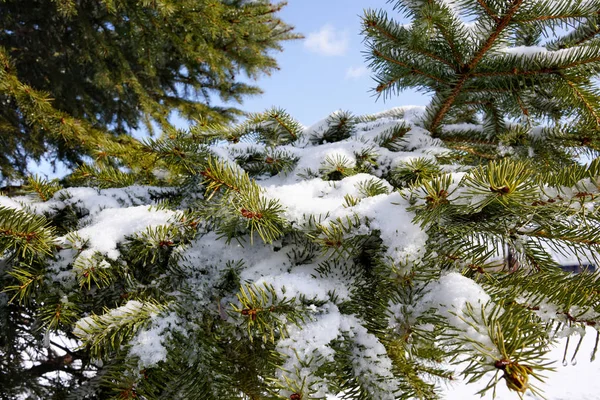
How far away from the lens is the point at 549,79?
102 centimetres

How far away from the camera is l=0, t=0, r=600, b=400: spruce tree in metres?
0.56

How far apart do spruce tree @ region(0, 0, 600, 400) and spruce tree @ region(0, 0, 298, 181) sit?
1.69 meters

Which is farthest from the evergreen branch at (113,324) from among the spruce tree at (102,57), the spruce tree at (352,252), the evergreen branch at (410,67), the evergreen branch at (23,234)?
the spruce tree at (102,57)

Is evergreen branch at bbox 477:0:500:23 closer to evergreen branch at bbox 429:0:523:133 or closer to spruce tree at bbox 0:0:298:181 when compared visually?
evergreen branch at bbox 429:0:523:133

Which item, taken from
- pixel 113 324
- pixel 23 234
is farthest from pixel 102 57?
pixel 113 324

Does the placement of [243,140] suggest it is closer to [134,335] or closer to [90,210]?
[90,210]

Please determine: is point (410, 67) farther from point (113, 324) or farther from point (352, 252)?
point (113, 324)

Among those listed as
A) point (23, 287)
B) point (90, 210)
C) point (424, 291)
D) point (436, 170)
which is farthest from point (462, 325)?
point (90, 210)

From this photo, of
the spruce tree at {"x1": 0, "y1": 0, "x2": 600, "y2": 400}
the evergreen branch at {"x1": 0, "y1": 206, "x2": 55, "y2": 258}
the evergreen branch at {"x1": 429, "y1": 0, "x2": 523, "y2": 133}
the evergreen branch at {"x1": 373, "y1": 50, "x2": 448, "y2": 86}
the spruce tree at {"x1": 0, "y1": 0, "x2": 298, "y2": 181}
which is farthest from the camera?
the spruce tree at {"x1": 0, "y1": 0, "x2": 298, "y2": 181}

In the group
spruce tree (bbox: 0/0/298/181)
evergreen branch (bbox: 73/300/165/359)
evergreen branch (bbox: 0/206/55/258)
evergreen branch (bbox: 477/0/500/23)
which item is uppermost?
spruce tree (bbox: 0/0/298/181)

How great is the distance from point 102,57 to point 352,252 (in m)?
3.11

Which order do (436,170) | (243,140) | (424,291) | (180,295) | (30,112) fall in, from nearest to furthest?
(424,291)
(180,295)
(436,170)
(243,140)
(30,112)

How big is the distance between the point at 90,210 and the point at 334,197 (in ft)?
2.26

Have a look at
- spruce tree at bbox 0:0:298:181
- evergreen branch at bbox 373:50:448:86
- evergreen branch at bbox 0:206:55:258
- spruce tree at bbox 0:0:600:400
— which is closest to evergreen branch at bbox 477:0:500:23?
spruce tree at bbox 0:0:600:400
